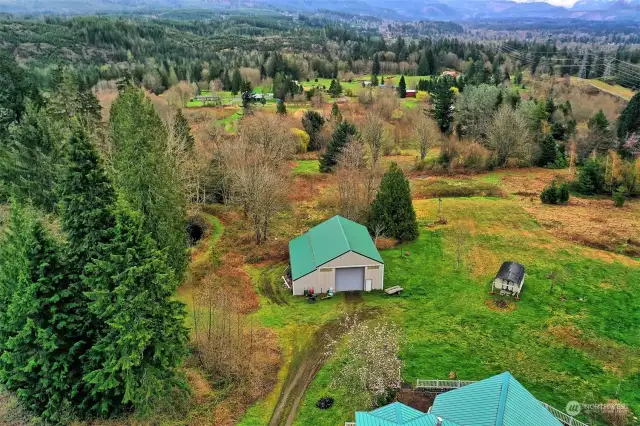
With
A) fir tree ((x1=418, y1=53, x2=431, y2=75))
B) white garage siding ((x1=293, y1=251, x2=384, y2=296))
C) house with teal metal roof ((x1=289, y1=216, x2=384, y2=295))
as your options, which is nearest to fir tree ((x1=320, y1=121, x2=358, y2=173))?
house with teal metal roof ((x1=289, y1=216, x2=384, y2=295))

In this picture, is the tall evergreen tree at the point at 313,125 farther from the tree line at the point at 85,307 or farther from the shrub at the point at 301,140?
the tree line at the point at 85,307

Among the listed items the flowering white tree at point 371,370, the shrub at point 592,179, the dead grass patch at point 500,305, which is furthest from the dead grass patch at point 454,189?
the flowering white tree at point 371,370

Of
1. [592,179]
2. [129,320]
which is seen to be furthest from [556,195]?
[129,320]

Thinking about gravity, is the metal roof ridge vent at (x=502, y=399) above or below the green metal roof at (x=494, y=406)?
above

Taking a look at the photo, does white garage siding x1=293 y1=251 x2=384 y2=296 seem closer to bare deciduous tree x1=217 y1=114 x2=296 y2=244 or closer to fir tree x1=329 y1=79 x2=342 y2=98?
bare deciduous tree x1=217 y1=114 x2=296 y2=244

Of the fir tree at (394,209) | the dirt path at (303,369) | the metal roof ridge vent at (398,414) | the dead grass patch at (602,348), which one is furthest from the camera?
the fir tree at (394,209)

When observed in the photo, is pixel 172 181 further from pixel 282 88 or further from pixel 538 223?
pixel 282 88

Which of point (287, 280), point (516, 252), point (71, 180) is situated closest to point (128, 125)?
point (71, 180)
